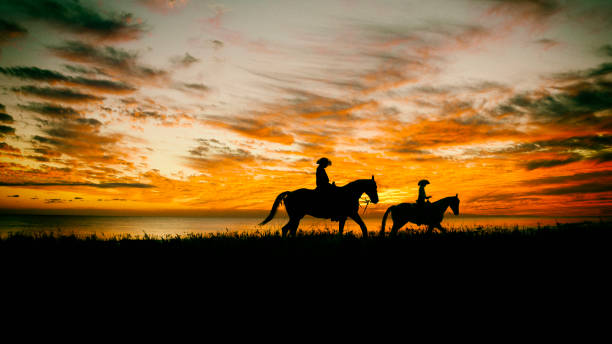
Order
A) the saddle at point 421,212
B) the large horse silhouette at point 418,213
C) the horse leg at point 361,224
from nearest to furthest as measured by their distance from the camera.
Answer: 1. the horse leg at point 361,224
2. the large horse silhouette at point 418,213
3. the saddle at point 421,212

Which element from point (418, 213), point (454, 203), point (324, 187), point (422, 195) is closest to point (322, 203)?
point (324, 187)

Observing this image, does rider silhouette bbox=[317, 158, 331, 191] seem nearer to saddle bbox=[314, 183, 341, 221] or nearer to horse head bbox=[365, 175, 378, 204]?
saddle bbox=[314, 183, 341, 221]

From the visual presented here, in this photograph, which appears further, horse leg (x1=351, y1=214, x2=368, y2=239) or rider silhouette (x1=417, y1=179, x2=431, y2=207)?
rider silhouette (x1=417, y1=179, x2=431, y2=207)

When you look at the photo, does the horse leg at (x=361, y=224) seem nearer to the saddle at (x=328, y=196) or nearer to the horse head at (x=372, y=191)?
the saddle at (x=328, y=196)

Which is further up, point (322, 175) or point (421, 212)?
point (322, 175)

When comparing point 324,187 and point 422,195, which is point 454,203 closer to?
point 422,195

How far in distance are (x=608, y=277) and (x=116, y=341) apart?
6.98 meters

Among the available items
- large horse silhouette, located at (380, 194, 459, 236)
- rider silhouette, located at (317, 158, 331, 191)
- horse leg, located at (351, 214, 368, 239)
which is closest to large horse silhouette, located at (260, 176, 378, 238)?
horse leg, located at (351, 214, 368, 239)

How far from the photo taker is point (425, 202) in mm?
15031

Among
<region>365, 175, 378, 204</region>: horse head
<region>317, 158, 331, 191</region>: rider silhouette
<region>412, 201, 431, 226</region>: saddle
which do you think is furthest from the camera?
<region>412, 201, 431, 226</region>: saddle

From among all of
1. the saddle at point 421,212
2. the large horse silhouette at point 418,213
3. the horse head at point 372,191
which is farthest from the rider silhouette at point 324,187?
the saddle at point 421,212

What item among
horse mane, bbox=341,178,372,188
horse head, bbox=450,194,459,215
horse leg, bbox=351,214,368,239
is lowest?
horse leg, bbox=351,214,368,239

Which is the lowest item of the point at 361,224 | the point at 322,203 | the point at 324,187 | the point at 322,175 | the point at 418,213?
Result: the point at 361,224

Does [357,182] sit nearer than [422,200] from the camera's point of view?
Yes
